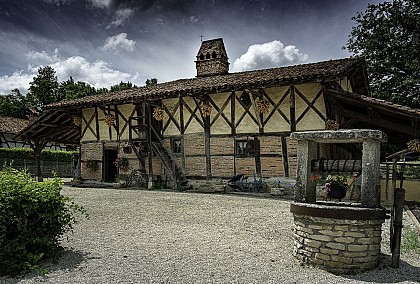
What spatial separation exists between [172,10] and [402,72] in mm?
15762

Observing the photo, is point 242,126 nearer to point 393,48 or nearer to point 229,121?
point 229,121

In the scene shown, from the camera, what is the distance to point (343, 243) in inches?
180

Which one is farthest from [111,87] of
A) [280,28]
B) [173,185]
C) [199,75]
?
[280,28]

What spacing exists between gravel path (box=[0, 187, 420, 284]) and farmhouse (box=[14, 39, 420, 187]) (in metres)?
4.31

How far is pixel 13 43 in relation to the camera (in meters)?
9.43

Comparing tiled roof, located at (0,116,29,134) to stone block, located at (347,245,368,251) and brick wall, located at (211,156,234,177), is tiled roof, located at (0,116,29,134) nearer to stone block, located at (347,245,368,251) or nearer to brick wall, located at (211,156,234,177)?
brick wall, located at (211,156,234,177)

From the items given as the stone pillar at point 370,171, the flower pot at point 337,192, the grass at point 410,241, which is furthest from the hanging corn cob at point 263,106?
the stone pillar at point 370,171

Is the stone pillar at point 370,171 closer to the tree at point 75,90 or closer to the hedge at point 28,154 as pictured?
the hedge at point 28,154

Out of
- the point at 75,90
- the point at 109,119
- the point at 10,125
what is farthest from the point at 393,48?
the point at 75,90

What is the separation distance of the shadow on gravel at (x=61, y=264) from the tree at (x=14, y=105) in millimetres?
44121

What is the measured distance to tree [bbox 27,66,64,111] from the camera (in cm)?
4459

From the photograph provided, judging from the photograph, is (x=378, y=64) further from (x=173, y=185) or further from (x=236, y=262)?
(x=236, y=262)

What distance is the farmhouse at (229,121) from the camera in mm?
11367

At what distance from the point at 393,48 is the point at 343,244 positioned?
1835 cm
